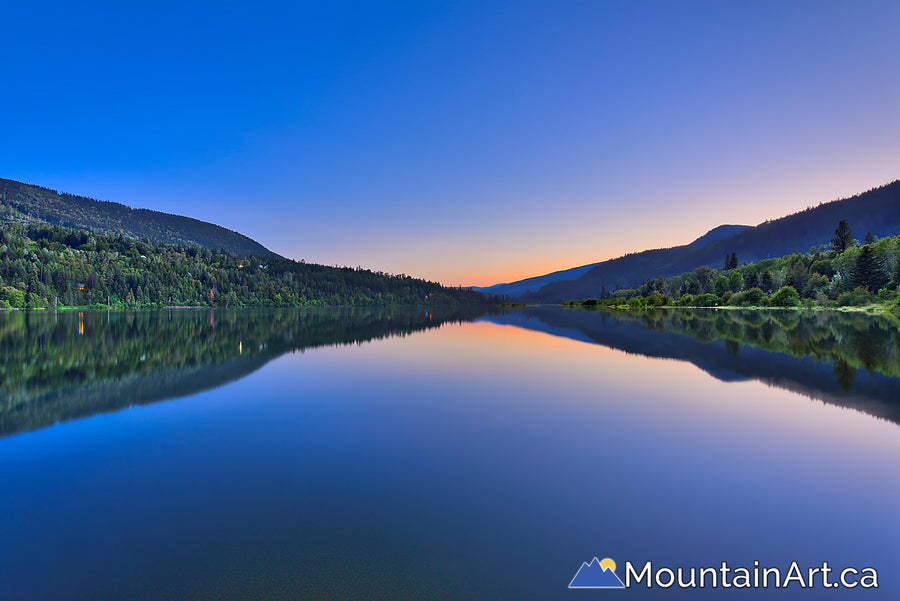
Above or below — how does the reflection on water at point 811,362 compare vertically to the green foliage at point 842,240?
Answer: below

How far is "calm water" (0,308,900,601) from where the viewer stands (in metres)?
4.99

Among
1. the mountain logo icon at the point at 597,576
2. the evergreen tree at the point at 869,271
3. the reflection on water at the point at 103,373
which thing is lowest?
the mountain logo icon at the point at 597,576

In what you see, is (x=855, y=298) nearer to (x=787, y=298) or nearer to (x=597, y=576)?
(x=787, y=298)

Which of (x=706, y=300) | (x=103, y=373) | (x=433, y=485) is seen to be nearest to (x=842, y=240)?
(x=706, y=300)

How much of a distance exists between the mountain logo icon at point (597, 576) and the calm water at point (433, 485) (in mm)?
149

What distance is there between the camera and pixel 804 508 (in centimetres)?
641

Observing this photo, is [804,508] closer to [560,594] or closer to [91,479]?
[560,594]

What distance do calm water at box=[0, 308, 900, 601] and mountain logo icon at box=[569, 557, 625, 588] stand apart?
5.9 inches

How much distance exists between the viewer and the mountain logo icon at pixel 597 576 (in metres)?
4.80

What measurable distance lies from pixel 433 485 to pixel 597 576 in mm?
3257

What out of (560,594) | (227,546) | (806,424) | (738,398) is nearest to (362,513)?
(227,546)

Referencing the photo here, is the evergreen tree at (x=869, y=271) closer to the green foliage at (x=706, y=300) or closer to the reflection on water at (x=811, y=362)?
the green foliage at (x=706, y=300)

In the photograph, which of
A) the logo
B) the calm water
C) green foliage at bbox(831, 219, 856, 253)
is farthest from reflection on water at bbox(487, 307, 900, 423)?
green foliage at bbox(831, 219, 856, 253)

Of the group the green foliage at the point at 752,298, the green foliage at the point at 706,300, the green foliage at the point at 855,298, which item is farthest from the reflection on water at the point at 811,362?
the green foliage at the point at 706,300
